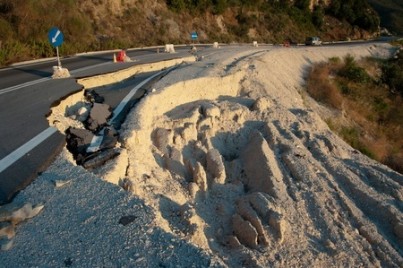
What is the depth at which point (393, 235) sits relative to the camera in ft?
26.7

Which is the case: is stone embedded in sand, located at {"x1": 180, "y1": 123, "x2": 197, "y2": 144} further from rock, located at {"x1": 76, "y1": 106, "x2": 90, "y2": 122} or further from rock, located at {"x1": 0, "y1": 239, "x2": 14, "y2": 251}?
rock, located at {"x1": 0, "y1": 239, "x2": 14, "y2": 251}

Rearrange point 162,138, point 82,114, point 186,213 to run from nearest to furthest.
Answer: point 186,213 < point 82,114 < point 162,138

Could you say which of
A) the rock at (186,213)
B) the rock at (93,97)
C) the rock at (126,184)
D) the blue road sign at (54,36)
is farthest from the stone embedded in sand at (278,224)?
the blue road sign at (54,36)

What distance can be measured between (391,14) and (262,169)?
290 ft

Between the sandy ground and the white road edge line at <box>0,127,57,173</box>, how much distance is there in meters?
0.54

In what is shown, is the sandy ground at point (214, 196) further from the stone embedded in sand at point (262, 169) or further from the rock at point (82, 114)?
the rock at point (82, 114)

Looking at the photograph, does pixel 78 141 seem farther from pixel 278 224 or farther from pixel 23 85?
pixel 23 85

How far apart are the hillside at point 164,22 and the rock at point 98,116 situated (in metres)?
8.19

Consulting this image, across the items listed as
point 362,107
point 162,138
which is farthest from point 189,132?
point 362,107

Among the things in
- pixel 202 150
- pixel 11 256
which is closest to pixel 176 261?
pixel 11 256

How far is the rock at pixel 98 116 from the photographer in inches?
280

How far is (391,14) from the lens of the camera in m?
82.4

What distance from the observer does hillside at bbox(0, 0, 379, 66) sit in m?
17.1

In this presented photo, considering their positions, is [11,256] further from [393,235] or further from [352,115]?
[352,115]
